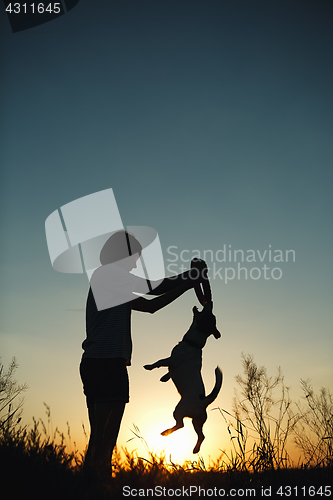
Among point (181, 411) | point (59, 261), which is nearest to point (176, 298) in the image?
point (181, 411)

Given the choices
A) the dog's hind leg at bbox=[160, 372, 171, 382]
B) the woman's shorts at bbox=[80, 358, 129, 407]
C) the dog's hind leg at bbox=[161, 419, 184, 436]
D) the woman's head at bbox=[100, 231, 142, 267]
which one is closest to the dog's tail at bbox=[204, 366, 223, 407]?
the dog's hind leg at bbox=[161, 419, 184, 436]

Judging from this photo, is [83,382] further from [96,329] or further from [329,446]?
[329,446]

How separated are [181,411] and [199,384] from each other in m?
0.23

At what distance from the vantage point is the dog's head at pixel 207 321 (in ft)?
9.50

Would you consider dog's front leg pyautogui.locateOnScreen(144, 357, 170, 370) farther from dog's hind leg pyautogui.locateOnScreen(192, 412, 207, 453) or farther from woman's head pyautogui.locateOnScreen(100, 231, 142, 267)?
woman's head pyautogui.locateOnScreen(100, 231, 142, 267)

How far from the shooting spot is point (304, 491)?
249 cm

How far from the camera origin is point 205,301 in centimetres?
294

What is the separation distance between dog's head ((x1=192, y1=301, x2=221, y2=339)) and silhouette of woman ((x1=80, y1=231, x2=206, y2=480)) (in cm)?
41

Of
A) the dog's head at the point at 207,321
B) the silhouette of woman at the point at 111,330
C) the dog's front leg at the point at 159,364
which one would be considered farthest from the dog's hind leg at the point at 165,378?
the silhouette of woman at the point at 111,330

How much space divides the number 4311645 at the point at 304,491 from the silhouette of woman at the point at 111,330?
1.23 metres

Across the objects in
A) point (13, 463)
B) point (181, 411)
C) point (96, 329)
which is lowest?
point (13, 463)

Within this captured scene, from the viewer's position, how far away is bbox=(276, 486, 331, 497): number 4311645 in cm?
245

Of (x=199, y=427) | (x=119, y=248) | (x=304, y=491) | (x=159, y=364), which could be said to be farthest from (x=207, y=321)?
(x=304, y=491)

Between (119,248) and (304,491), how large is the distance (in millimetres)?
2091
